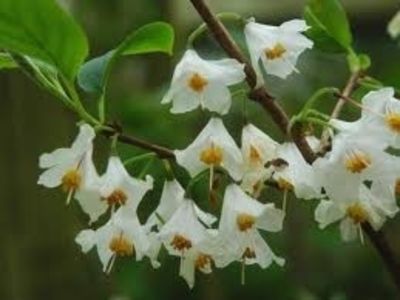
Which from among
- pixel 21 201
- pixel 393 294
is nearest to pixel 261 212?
pixel 393 294

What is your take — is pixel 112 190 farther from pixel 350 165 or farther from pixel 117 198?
pixel 350 165

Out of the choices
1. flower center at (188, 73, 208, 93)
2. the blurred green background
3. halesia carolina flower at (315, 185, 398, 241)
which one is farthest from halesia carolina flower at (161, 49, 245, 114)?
the blurred green background

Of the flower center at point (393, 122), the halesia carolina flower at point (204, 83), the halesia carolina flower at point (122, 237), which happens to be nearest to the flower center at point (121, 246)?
the halesia carolina flower at point (122, 237)

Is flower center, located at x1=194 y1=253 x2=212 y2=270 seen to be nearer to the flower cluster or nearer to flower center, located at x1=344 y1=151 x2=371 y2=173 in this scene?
the flower cluster

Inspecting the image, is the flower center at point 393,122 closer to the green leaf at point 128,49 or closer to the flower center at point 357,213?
the flower center at point 357,213

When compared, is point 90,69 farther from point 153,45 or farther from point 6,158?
point 6,158

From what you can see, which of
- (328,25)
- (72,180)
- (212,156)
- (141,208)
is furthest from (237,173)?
(141,208)
